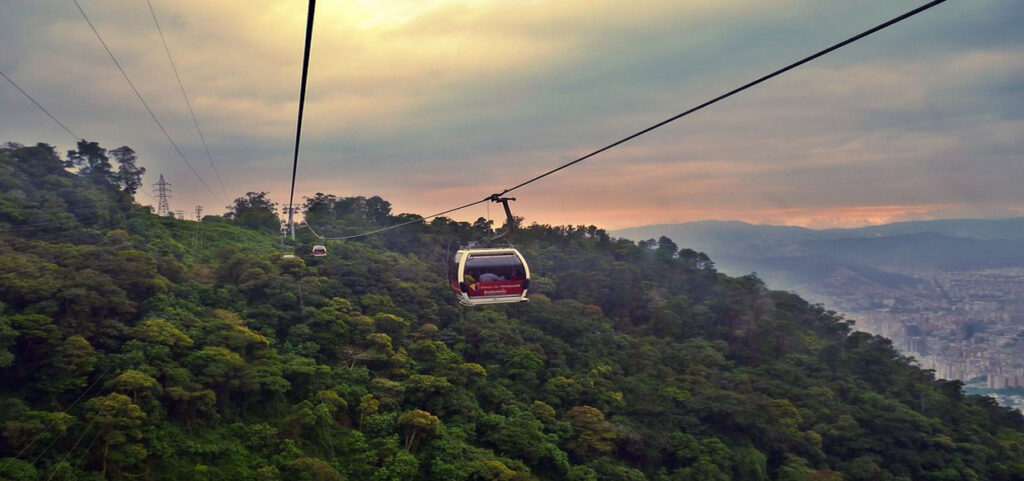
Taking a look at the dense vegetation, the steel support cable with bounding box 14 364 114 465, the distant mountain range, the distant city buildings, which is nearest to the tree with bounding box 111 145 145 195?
the dense vegetation

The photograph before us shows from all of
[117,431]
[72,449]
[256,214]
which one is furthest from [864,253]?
[72,449]

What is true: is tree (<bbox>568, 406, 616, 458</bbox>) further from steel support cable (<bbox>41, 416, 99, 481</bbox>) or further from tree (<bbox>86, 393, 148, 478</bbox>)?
steel support cable (<bbox>41, 416, 99, 481</bbox>)

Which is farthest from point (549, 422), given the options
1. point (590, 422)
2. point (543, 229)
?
point (543, 229)

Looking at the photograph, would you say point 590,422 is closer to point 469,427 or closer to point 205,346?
point 469,427

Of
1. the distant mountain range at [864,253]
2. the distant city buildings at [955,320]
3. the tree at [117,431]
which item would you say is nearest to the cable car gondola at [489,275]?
the tree at [117,431]

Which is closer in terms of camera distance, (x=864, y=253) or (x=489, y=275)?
(x=489, y=275)

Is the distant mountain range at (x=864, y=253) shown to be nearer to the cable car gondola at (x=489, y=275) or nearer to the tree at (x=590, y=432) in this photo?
the tree at (x=590, y=432)

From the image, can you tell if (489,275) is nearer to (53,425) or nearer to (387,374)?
(53,425)
